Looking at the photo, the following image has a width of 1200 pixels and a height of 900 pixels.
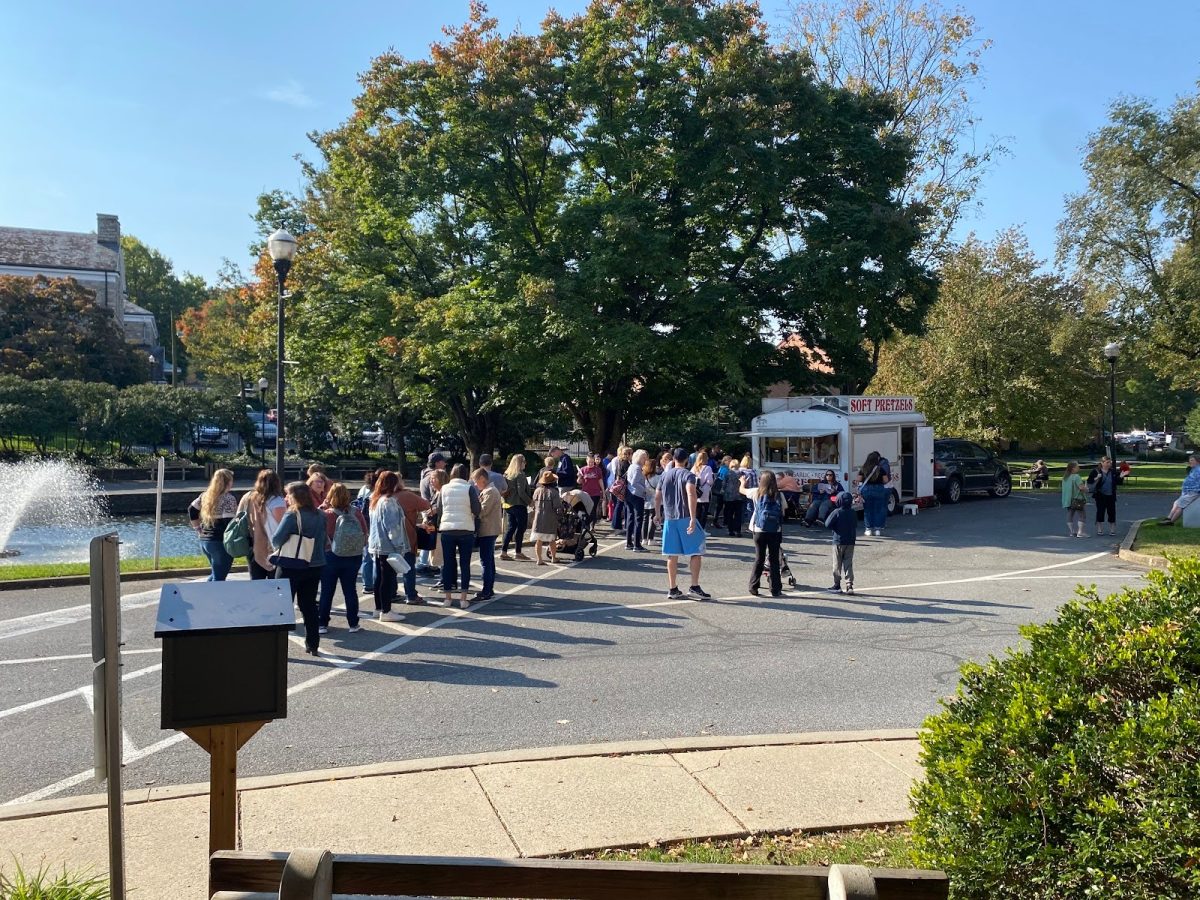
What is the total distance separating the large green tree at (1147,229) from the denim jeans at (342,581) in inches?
1230

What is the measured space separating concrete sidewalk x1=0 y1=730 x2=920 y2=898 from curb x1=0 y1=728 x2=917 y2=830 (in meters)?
0.01

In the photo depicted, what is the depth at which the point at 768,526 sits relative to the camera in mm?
11781

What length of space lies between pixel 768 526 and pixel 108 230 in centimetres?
8464

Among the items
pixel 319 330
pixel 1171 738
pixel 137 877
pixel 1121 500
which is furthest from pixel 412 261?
pixel 1171 738

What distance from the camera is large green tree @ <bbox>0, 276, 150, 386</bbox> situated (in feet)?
156

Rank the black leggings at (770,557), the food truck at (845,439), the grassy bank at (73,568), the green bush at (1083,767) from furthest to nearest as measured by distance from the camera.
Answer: the food truck at (845,439) < the grassy bank at (73,568) < the black leggings at (770,557) < the green bush at (1083,767)

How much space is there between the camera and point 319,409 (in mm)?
46438

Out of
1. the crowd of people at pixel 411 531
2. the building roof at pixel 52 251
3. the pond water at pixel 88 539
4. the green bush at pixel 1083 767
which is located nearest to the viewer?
the green bush at pixel 1083 767

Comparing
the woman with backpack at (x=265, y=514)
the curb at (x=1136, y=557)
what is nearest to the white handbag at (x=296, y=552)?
the woman with backpack at (x=265, y=514)

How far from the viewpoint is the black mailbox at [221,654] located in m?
3.50

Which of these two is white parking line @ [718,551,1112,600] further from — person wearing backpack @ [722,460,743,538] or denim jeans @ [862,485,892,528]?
person wearing backpack @ [722,460,743,538]

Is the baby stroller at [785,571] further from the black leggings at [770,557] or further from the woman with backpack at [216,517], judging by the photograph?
the woman with backpack at [216,517]

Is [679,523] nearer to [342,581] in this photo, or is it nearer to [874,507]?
[342,581]

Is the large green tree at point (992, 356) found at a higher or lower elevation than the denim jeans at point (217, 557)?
higher
